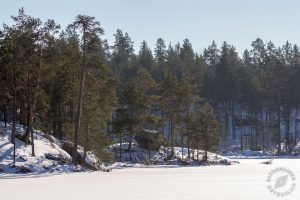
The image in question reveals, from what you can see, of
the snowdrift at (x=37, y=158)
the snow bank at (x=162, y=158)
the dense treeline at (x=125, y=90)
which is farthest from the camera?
the snow bank at (x=162, y=158)

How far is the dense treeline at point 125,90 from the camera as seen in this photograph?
37500 millimetres

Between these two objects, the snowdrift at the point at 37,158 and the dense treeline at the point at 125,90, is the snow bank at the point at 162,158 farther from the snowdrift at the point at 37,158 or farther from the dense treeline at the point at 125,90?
the snowdrift at the point at 37,158

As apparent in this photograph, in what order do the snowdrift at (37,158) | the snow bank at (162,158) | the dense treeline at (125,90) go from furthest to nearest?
the snow bank at (162,158)
the dense treeline at (125,90)
the snowdrift at (37,158)

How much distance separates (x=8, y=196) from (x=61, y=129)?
36.0 m

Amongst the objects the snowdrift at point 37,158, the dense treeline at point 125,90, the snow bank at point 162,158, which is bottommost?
the snow bank at point 162,158

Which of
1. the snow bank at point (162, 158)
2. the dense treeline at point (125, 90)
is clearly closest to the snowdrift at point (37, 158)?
the dense treeline at point (125, 90)

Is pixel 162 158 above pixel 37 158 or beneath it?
beneath

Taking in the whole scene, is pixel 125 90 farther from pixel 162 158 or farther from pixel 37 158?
pixel 37 158

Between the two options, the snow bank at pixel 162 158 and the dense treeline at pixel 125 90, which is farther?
the snow bank at pixel 162 158

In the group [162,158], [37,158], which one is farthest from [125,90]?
[37,158]

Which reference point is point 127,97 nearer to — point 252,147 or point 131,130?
point 131,130

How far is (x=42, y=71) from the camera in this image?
38469 mm

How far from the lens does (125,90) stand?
67438 millimetres

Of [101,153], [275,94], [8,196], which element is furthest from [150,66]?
[8,196]
